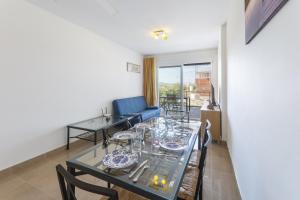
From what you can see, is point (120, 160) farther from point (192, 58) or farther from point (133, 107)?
point (192, 58)

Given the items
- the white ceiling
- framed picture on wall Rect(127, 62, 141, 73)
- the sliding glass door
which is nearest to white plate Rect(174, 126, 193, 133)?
the white ceiling

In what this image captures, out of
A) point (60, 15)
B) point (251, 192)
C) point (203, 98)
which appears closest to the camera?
point (251, 192)

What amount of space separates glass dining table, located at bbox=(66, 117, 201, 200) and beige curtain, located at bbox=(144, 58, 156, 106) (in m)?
4.00

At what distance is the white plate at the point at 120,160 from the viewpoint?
101cm

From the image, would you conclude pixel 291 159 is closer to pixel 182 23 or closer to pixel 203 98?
pixel 182 23

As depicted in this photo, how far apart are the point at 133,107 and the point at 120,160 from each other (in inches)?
138

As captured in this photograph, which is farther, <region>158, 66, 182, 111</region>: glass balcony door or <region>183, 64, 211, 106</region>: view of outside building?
<region>158, 66, 182, 111</region>: glass balcony door

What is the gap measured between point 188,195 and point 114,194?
2.40 feet

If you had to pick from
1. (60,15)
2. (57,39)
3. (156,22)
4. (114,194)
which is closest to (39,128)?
(57,39)

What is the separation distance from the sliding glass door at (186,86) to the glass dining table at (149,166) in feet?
12.6

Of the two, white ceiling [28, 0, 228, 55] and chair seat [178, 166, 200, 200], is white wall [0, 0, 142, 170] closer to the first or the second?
white ceiling [28, 0, 228, 55]

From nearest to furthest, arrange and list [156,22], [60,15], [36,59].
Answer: [36,59]
[60,15]
[156,22]

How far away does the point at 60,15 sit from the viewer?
2621mm

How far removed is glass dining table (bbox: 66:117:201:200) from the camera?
2.77 ft
